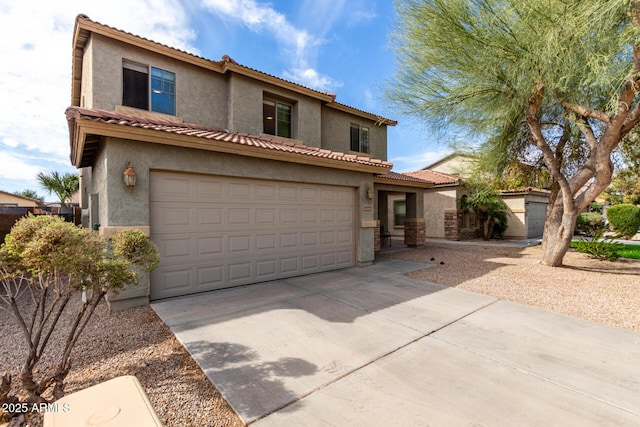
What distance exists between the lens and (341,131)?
1352 centimetres

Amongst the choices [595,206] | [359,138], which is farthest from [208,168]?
[595,206]

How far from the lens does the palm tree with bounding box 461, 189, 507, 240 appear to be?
1588 cm

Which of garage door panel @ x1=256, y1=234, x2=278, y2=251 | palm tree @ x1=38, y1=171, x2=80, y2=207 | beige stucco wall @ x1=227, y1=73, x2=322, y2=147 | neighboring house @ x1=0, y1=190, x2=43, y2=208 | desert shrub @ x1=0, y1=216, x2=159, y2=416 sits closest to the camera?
desert shrub @ x1=0, y1=216, x2=159, y2=416

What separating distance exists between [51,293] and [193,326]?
5099mm

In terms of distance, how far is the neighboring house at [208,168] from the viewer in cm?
560

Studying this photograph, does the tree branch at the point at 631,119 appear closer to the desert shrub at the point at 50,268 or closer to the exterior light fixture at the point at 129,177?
the desert shrub at the point at 50,268

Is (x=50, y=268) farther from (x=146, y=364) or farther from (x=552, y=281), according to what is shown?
(x=552, y=281)

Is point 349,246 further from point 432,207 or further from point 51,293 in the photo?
point 432,207

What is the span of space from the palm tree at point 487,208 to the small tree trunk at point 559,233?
205 inches

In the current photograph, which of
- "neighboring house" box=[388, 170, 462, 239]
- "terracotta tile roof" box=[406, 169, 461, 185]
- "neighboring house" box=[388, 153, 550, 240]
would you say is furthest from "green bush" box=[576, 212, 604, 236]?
"neighboring house" box=[388, 170, 462, 239]

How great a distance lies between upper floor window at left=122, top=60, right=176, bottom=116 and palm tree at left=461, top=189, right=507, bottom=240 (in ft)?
50.7

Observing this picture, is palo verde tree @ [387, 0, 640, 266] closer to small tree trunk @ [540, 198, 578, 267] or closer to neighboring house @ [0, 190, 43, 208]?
small tree trunk @ [540, 198, 578, 267]

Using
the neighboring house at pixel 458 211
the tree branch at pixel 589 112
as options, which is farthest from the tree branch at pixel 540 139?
the neighboring house at pixel 458 211

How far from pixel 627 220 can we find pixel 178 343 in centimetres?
2568
